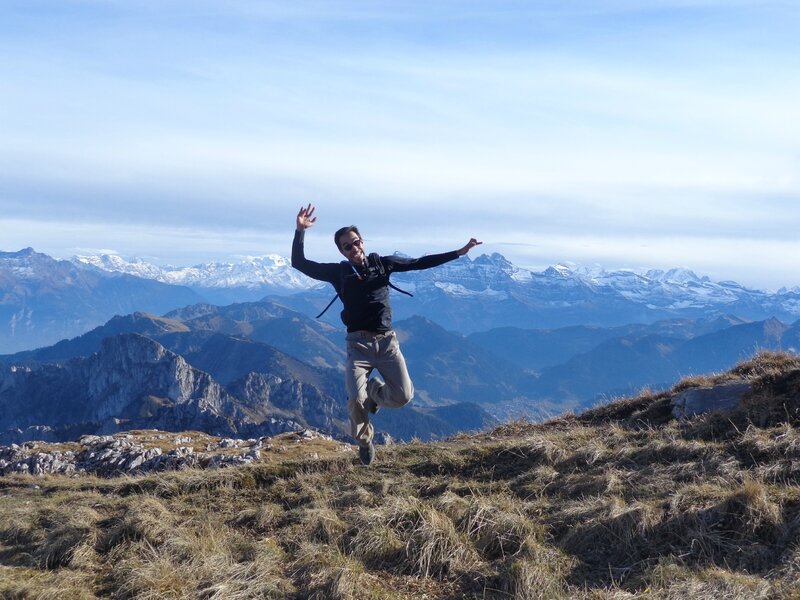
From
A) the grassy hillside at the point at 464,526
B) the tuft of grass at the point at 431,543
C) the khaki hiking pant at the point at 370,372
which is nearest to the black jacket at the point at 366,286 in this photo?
the khaki hiking pant at the point at 370,372

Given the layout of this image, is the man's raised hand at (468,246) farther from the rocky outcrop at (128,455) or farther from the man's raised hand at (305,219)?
the rocky outcrop at (128,455)

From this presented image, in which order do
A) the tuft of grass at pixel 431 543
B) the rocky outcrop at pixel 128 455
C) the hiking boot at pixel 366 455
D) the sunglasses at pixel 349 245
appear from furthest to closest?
the rocky outcrop at pixel 128 455, the hiking boot at pixel 366 455, the sunglasses at pixel 349 245, the tuft of grass at pixel 431 543

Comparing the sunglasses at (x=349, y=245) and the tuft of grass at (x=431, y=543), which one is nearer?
the tuft of grass at (x=431, y=543)

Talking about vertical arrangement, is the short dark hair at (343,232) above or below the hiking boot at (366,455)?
above

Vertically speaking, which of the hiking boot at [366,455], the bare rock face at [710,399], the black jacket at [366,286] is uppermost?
the black jacket at [366,286]

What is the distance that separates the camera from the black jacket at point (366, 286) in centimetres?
1370

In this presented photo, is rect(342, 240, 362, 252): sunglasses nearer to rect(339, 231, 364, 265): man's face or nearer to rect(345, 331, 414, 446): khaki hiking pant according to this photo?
rect(339, 231, 364, 265): man's face

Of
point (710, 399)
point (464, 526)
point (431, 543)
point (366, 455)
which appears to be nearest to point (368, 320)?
point (366, 455)

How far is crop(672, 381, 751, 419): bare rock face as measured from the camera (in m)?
16.5

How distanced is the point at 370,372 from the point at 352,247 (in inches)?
102

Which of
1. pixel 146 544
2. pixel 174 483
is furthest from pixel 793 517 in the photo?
pixel 174 483

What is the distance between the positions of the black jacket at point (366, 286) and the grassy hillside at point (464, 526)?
3134 mm

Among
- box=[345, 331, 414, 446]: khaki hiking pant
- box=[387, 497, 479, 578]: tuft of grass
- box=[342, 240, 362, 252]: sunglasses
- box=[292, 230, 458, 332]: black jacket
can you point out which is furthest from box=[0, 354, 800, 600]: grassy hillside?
box=[342, 240, 362, 252]: sunglasses

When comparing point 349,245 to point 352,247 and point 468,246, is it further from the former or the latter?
point 468,246
